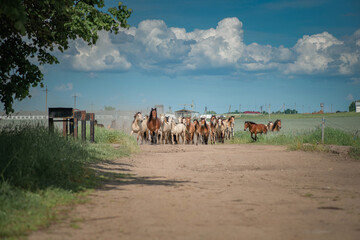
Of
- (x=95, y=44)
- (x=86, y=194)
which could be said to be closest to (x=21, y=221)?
(x=86, y=194)

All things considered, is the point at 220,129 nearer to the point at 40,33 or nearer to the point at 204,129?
the point at 204,129

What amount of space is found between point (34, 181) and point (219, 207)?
3938mm

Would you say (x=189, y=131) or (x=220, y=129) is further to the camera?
(x=220, y=129)

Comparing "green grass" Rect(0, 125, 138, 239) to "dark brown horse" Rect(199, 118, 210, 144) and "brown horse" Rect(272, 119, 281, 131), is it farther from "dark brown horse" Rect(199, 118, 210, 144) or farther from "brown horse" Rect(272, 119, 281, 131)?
"brown horse" Rect(272, 119, 281, 131)

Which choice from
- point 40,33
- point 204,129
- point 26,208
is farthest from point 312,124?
point 26,208

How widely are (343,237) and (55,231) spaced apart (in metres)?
4.21

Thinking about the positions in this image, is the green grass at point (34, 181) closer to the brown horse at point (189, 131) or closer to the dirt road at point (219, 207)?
the dirt road at point (219, 207)

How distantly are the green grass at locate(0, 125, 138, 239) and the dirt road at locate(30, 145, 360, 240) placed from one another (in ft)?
1.45

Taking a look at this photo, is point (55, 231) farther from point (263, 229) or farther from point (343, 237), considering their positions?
point (343, 237)

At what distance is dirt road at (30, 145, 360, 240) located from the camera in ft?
19.0

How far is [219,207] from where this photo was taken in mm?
7355

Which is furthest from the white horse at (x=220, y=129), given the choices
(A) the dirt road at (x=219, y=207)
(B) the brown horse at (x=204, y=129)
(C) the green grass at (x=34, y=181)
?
(C) the green grass at (x=34, y=181)

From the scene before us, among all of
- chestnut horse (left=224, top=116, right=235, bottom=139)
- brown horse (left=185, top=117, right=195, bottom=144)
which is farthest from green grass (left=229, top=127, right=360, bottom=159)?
brown horse (left=185, top=117, right=195, bottom=144)

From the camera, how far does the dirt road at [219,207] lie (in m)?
5.78
